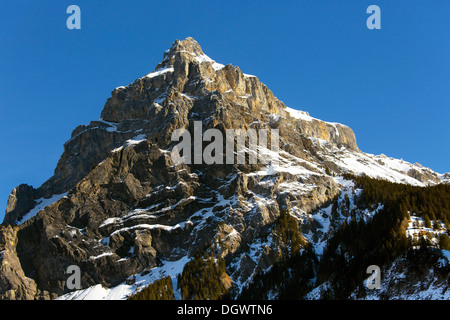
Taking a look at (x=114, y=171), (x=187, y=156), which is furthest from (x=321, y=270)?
(x=114, y=171)

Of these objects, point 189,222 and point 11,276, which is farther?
point 189,222

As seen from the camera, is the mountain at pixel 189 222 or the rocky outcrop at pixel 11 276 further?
the rocky outcrop at pixel 11 276

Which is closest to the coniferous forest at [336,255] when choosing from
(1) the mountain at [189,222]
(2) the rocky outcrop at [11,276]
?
(1) the mountain at [189,222]

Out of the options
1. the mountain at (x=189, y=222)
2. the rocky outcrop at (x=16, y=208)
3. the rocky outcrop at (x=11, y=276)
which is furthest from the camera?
the rocky outcrop at (x=16, y=208)

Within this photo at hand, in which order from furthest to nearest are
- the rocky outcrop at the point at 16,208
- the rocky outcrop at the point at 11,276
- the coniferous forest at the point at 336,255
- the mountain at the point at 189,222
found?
1. the rocky outcrop at the point at 16,208
2. the rocky outcrop at the point at 11,276
3. the mountain at the point at 189,222
4. the coniferous forest at the point at 336,255

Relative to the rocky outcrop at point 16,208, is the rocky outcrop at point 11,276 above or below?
below

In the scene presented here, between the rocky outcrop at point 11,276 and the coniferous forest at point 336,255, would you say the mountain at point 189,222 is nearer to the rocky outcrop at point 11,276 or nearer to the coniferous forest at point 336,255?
the rocky outcrop at point 11,276

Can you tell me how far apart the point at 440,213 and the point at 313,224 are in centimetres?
3593

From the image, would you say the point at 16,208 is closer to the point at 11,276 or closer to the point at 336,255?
the point at 11,276

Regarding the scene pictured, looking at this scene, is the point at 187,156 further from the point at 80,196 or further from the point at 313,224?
the point at 313,224

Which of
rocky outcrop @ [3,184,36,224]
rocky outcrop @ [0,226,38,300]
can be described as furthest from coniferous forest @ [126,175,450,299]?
rocky outcrop @ [3,184,36,224]

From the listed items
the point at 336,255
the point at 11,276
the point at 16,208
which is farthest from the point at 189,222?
→ the point at 16,208

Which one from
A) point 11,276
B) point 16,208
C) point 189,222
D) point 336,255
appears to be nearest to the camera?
point 336,255

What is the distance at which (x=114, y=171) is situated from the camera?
175375mm
